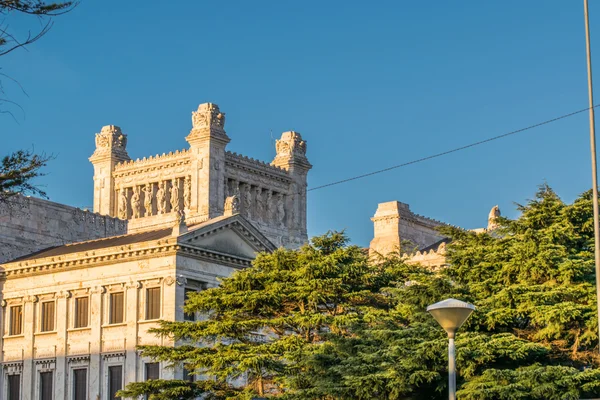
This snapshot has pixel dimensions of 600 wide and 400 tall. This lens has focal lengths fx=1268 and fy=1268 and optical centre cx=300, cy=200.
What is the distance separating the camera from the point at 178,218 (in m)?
62.0

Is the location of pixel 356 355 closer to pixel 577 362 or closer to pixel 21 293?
pixel 577 362

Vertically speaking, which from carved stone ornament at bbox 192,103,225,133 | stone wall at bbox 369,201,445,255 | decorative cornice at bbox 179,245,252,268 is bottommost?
decorative cornice at bbox 179,245,252,268

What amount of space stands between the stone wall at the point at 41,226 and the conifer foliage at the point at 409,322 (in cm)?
2397

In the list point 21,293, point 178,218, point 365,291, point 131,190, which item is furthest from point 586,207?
point 131,190

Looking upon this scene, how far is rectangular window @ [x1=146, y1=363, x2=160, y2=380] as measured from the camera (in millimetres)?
61375

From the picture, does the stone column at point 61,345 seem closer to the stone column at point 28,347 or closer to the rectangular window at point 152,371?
the stone column at point 28,347

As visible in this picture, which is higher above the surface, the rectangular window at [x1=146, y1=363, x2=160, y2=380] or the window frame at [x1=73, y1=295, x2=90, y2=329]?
the window frame at [x1=73, y1=295, x2=90, y2=329]

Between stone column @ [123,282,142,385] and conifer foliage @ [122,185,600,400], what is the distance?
455 inches

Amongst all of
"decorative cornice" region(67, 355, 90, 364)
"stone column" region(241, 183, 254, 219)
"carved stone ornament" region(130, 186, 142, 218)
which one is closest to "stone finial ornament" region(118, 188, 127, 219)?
"carved stone ornament" region(130, 186, 142, 218)

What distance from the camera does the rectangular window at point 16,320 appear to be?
67.6 meters

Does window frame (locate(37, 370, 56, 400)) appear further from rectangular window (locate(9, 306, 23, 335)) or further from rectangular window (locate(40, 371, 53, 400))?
rectangular window (locate(9, 306, 23, 335))

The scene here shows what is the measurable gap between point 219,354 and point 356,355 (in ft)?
20.9

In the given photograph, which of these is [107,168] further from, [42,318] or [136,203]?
[42,318]

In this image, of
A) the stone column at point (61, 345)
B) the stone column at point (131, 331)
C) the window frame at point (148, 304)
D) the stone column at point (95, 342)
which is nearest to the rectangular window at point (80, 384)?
the stone column at point (61, 345)
